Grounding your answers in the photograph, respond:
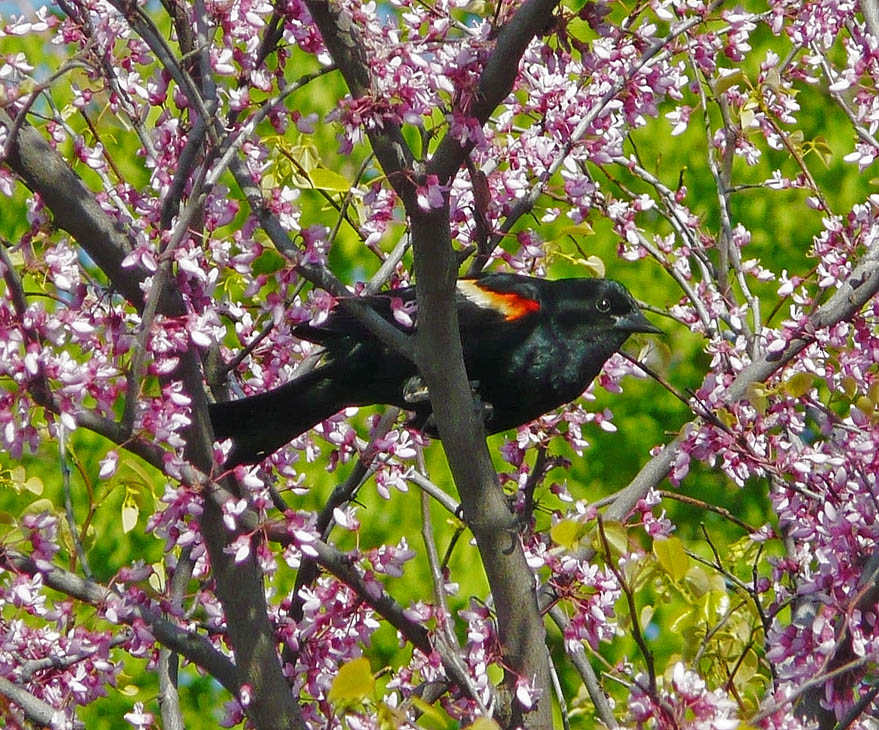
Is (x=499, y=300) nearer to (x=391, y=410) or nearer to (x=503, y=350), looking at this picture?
(x=503, y=350)

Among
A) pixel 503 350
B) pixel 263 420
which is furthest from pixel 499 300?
pixel 263 420

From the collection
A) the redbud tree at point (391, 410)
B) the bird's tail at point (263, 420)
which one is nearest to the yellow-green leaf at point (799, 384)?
the redbud tree at point (391, 410)

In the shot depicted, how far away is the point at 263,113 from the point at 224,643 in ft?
4.88

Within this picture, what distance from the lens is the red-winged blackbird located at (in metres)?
2.96

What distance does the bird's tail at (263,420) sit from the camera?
2.60 m

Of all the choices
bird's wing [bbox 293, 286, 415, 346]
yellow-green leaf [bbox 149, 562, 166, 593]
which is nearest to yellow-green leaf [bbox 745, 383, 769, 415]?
bird's wing [bbox 293, 286, 415, 346]

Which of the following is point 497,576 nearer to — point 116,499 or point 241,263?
point 241,263

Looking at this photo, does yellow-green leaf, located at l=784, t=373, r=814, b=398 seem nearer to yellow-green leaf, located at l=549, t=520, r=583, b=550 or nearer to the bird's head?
yellow-green leaf, located at l=549, t=520, r=583, b=550

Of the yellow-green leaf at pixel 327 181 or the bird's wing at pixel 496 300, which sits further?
the bird's wing at pixel 496 300

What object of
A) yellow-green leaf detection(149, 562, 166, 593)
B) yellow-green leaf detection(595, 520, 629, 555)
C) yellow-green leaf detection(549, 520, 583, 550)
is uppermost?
yellow-green leaf detection(149, 562, 166, 593)

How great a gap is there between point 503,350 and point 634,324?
37 centimetres

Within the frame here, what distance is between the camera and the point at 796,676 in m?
2.01

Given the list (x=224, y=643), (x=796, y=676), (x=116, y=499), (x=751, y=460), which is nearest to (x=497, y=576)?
(x=796, y=676)

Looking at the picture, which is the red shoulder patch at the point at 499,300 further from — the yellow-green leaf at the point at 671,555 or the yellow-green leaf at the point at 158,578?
the yellow-green leaf at the point at 671,555
